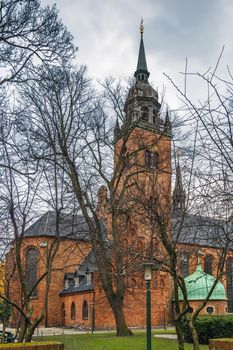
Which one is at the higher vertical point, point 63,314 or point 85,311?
point 85,311

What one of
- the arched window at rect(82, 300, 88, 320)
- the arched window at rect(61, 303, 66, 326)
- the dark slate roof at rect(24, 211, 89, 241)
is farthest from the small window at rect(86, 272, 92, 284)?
the dark slate roof at rect(24, 211, 89, 241)

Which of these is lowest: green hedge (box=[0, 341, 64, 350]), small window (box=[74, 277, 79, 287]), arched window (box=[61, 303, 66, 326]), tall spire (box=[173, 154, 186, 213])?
arched window (box=[61, 303, 66, 326])

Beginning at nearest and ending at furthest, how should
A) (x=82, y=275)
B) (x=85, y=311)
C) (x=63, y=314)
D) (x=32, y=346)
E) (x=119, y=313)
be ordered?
(x=32, y=346)
(x=119, y=313)
(x=85, y=311)
(x=82, y=275)
(x=63, y=314)

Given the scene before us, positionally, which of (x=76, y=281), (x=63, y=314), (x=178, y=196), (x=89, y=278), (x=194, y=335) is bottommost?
(x=63, y=314)

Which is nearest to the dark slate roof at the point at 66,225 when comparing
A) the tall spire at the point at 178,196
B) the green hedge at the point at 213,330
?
the tall spire at the point at 178,196

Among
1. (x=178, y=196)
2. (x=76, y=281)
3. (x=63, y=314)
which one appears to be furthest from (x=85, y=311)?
(x=178, y=196)

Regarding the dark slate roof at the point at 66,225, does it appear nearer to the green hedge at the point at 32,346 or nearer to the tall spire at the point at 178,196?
the tall spire at the point at 178,196

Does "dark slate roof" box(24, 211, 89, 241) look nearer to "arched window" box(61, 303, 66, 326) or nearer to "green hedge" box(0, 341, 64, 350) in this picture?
"green hedge" box(0, 341, 64, 350)

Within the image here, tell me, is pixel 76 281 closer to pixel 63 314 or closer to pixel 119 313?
pixel 63 314

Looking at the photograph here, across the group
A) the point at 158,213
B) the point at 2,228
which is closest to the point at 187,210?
the point at 158,213

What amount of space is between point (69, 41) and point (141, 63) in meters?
39.3

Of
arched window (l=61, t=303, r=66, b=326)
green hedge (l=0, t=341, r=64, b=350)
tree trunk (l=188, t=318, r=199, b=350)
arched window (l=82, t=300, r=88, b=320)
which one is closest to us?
green hedge (l=0, t=341, r=64, b=350)

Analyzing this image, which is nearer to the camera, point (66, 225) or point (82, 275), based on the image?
point (66, 225)

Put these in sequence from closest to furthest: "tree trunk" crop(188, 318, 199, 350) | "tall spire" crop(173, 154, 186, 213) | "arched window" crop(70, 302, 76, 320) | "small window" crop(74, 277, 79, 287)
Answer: "tree trunk" crop(188, 318, 199, 350) → "tall spire" crop(173, 154, 186, 213) → "arched window" crop(70, 302, 76, 320) → "small window" crop(74, 277, 79, 287)
